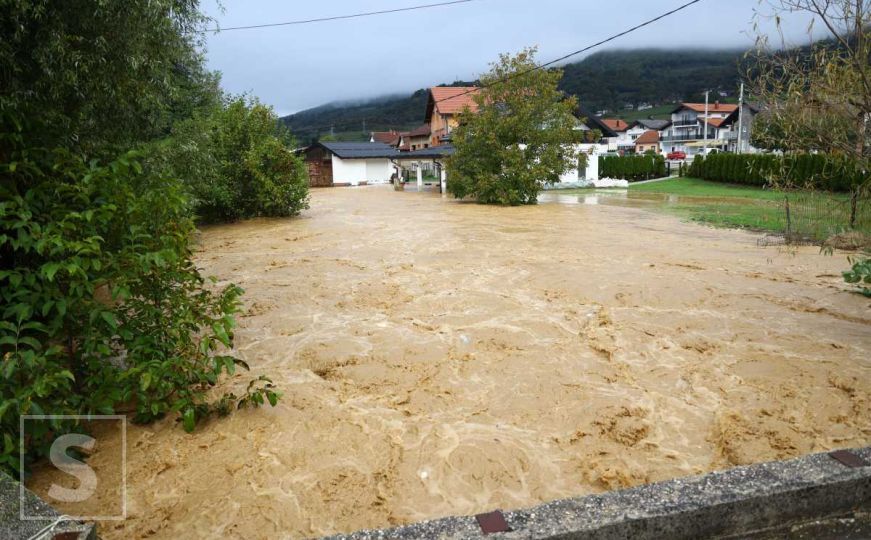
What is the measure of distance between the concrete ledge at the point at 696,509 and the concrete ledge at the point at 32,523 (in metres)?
1.05

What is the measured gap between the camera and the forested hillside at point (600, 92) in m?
109

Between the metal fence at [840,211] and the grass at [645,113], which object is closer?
the metal fence at [840,211]

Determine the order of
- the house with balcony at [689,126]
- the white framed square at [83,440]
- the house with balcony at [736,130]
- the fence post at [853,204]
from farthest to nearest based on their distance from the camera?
the house with balcony at [689,126], the house with balcony at [736,130], the fence post at [853,204], the white framed square at [83,440]

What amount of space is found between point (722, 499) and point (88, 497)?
146 inches

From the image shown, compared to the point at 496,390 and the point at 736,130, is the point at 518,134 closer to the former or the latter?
the point at 496,390

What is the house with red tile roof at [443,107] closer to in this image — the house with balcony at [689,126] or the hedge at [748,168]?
the hedge at [748,168]

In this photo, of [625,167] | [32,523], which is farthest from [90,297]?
[625,167]

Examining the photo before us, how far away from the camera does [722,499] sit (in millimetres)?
2521

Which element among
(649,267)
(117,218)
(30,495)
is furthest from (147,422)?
(649,267)

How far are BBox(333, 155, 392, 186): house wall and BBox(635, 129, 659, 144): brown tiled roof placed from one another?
49.8 meters

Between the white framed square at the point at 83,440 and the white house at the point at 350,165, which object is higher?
the white house at the point at 350,165

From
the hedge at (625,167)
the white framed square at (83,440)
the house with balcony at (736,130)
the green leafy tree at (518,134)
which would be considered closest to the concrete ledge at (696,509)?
the white framed square at (83,440)

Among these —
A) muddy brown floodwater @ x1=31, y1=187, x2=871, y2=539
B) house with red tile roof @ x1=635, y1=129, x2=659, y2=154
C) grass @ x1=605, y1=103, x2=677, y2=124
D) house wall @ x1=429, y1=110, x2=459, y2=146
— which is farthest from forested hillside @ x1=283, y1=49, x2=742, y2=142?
muddy brown floodwater @ x1=31, y1=187, x2=871, y2=539

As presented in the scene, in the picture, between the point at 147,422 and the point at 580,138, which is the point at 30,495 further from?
the point at 580,138
